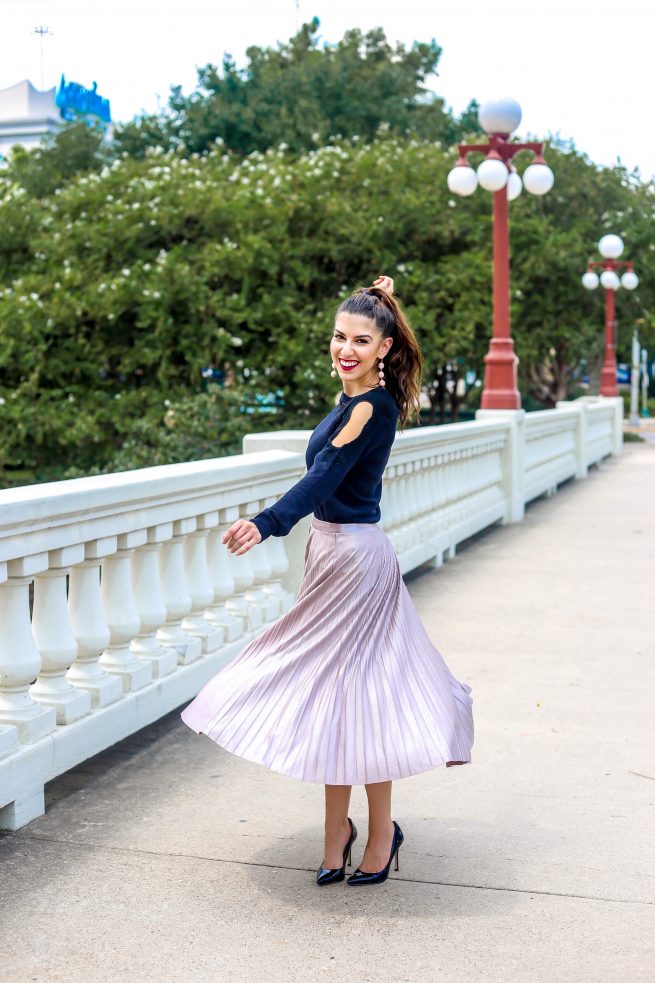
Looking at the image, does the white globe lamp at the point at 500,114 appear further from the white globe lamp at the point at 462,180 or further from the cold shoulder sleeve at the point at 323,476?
the cold shoulder sleeve at the point at 323,476

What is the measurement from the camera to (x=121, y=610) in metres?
5.08

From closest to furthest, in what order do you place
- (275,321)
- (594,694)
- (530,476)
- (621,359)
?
(594,694) < (530,476) < (275,321) < (621,359)

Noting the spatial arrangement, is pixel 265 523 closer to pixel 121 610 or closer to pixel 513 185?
pixel 121 610

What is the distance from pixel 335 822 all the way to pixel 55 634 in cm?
130

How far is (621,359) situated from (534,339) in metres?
33.4

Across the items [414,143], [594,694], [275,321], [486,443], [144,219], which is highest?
[414,143]

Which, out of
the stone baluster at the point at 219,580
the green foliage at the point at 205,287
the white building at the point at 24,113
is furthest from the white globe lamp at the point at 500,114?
the white building at the point at 24,113

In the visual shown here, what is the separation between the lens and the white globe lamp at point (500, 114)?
13961 millimetres

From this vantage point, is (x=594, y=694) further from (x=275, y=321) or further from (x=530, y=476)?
(x=275, y=321)

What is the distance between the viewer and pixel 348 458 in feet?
12.3

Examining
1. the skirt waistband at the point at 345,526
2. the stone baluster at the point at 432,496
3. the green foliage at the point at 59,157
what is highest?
the green foliage at the point at 59,157

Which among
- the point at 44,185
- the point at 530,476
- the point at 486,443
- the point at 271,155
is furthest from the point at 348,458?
the point at 44,185

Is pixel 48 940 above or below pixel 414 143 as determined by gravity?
below

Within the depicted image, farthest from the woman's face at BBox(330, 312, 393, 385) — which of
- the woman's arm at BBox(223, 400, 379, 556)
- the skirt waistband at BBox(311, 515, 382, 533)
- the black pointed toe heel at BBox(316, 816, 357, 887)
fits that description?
the black pointed toe heel at BBox(316, 816, 357, 887)
